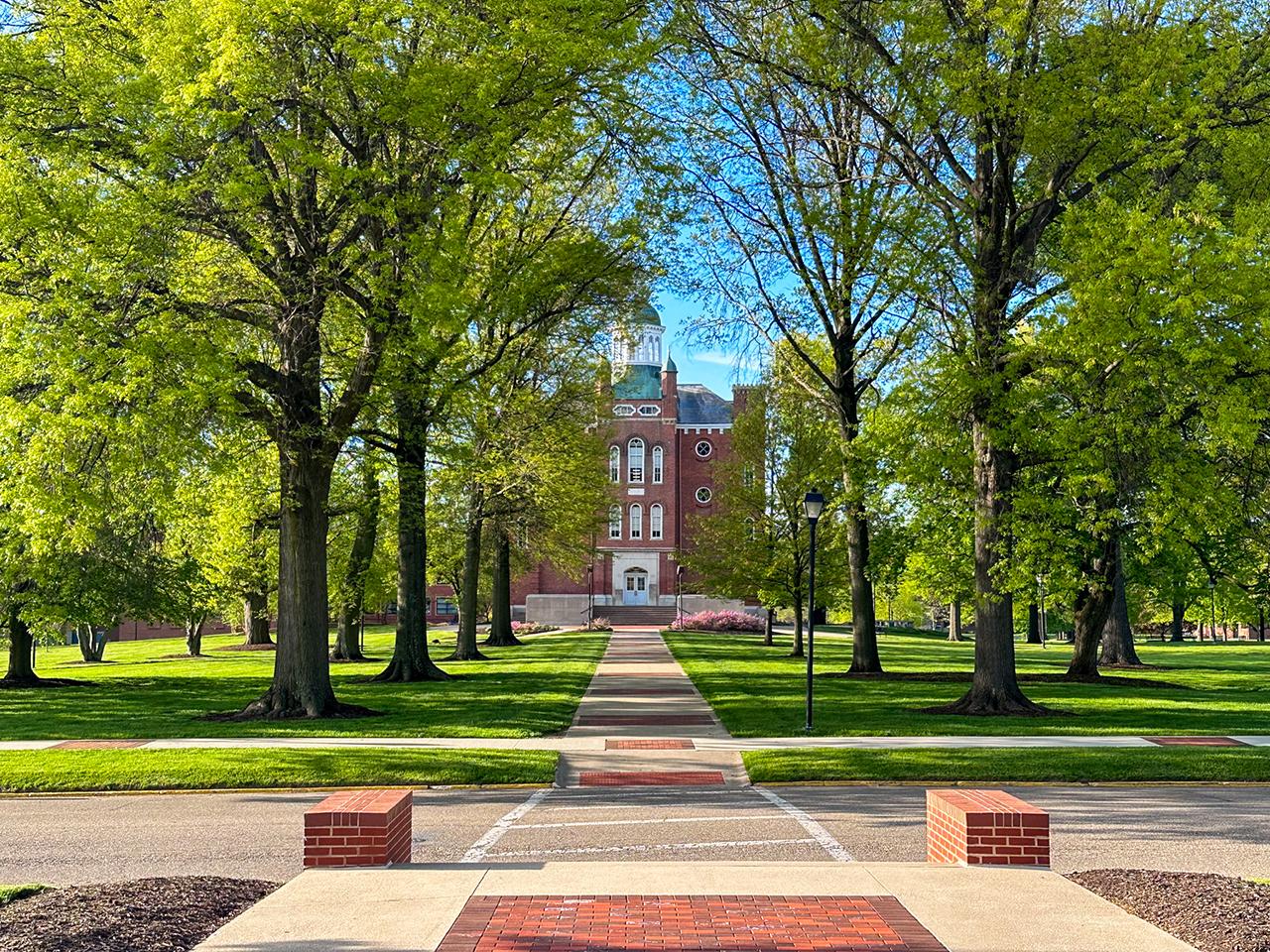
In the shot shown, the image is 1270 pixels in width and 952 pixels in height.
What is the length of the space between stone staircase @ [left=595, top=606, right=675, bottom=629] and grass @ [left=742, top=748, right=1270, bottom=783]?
5934cm

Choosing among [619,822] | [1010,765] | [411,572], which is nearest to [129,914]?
[619,822]

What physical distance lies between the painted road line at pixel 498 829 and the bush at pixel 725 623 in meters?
51.5

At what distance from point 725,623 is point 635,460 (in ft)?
63.0

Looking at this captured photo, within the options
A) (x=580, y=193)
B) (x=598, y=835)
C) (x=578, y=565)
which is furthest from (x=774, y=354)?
(x=598, y=835)

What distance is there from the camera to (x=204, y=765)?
49.9ft

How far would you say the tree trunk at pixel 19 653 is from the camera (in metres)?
31.0

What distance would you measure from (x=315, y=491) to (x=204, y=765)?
664cm

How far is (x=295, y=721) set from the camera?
2022 cm

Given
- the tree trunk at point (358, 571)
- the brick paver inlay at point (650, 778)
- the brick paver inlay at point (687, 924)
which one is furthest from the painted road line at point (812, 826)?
the tree trunk at point (358, 571)

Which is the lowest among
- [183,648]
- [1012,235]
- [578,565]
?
[183,648]

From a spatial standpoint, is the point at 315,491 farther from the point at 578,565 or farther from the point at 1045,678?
the point at 578,565

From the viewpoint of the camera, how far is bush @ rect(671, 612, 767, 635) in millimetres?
65375

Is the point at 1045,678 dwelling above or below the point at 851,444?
below

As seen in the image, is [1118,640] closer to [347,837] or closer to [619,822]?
[619,822]
